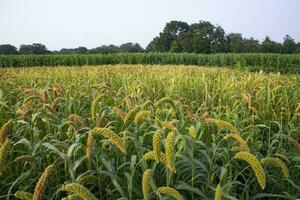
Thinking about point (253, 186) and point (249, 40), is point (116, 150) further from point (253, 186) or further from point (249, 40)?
point (249, 40)

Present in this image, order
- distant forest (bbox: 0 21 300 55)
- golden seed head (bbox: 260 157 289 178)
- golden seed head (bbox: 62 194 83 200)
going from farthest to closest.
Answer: distant forest (bbox: 0 21 300 55)
golden seed head (bbox: 260 157 289 178)
golden seed head (bbox: 62 194 83 200)

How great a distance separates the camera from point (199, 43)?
202ft

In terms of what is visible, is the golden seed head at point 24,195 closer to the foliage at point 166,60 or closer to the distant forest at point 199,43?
the foliage at point 166,60

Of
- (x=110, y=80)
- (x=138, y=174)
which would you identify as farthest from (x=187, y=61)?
(x=138, y=174)

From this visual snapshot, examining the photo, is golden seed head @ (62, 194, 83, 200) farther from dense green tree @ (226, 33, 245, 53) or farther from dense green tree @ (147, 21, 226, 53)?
dense green tree @ (226, 33, 245, 53)

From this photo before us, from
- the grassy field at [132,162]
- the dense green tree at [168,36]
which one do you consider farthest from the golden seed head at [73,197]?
the dense green tree at [168,36]

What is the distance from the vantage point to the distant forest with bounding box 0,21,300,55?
61066 millimetres

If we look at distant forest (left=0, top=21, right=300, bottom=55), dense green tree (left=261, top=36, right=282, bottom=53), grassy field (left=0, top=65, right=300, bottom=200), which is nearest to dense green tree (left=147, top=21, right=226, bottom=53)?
distant forest (left=0, top=21, right=300, bottom=55)

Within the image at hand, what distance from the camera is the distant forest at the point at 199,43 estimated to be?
61066 mm

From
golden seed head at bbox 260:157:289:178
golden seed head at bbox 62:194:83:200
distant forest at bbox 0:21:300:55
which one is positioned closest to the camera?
golden seed head at bbox 62:194:83:200

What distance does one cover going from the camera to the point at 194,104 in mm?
5102

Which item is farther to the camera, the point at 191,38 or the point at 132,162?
the point at 191,38

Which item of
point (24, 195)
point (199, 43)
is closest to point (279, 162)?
point (24, 195)

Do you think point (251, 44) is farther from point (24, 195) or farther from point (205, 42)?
point (24, 195)
